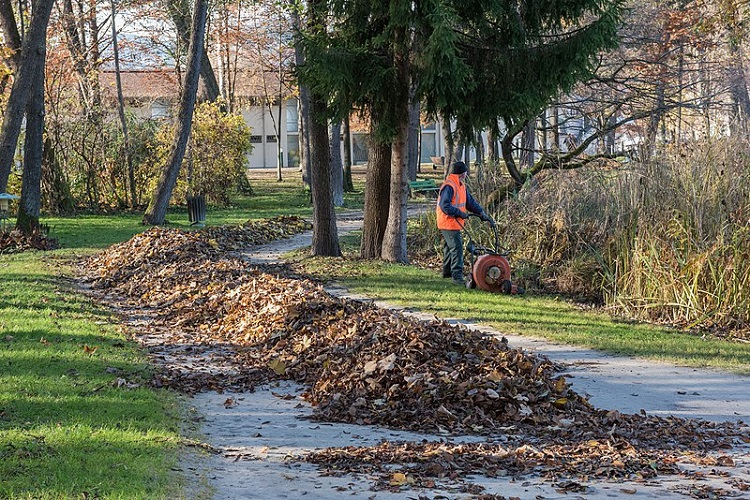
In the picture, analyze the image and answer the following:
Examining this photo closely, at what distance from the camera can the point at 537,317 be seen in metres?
13.6

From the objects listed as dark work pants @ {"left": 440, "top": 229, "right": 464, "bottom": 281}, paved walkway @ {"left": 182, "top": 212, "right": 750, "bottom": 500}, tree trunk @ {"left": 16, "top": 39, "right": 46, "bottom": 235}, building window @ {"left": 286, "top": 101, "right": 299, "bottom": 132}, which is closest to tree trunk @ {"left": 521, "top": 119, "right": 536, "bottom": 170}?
dark work pants @ {"left": 440, "top": 229, "right": 464, "bottom": 281}

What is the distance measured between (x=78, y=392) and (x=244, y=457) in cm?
205

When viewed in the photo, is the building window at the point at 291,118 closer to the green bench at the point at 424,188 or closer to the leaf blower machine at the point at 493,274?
the green bench at the point at 424,188

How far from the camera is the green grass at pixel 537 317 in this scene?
37.4 feet

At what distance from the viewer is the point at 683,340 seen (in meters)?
12.2

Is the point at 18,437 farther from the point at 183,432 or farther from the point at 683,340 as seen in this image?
the point at 683,340

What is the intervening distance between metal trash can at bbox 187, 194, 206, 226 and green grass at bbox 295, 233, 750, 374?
9160 mm

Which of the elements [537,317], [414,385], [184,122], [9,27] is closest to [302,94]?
[184,122]

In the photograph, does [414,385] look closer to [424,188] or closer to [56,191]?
[56,191]

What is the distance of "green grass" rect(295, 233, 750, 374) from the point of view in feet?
37.4

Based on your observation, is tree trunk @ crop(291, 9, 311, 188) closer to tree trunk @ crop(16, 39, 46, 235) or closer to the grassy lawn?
the grassy lawn

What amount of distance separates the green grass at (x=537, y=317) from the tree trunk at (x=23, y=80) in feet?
27.2

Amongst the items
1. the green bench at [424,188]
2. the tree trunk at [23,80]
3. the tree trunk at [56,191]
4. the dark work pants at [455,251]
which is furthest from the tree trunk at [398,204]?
the green bench at [424,188]

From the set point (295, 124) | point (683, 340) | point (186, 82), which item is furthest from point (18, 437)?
point (295, 124)
